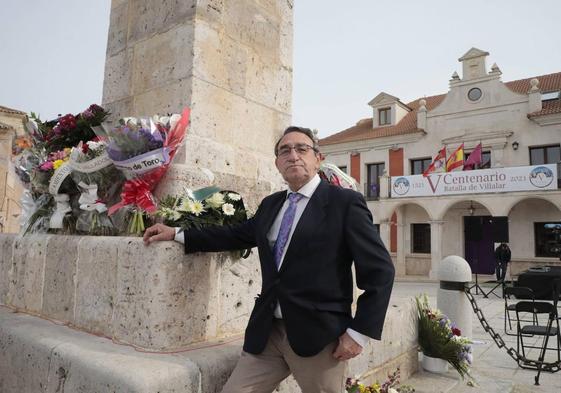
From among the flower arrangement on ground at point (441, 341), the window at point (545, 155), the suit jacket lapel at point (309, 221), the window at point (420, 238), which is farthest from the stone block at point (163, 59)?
the window at point (420, 238)

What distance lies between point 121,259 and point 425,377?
3.22m

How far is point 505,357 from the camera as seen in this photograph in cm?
509

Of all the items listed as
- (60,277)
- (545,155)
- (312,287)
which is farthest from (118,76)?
(545,155)

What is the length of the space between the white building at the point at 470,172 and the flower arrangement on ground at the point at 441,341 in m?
14.9

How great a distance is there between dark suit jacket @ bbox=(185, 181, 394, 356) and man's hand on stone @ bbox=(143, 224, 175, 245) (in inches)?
21.9

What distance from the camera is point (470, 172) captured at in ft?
62.4

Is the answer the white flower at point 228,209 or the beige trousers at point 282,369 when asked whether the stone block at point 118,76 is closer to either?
the white flower at point 228,209

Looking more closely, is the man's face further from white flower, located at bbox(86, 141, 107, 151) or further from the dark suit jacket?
white flower, located at bbox(86, 141, 107, 151)

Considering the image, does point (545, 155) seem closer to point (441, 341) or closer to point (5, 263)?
point (441, 341)

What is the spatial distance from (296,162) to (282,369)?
3.53 ft

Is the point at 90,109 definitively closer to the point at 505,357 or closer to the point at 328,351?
the point at 328,351

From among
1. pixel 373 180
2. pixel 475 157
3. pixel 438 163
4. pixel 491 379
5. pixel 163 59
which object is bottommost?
pixel 491 379

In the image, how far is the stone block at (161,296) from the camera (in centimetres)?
219

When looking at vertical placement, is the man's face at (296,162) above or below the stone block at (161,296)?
above
